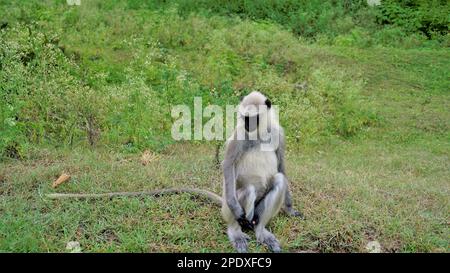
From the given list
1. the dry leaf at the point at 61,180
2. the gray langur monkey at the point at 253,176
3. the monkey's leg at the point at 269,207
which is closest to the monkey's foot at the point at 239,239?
the gray langur monkey at the point at 253,176

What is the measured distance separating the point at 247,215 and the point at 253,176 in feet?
1.02

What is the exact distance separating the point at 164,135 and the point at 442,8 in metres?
11.6

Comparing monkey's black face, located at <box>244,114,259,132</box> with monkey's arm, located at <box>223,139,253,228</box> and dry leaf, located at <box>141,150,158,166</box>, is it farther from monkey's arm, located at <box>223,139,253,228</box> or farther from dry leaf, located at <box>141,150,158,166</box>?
dry leaf, located at <box>141,150,158,166</box>

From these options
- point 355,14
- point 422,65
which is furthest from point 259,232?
point 355,14

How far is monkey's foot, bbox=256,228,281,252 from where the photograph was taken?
14.3ft

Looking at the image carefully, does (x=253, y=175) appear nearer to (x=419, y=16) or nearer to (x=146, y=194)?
(x=146, y=194)

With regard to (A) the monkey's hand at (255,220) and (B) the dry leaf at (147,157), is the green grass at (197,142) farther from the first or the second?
(A) the monkey's hand at (255,220)

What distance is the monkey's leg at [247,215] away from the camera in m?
4.44

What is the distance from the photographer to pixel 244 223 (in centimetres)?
452

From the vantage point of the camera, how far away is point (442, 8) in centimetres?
1653

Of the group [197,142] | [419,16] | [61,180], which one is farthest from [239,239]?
[419,16]

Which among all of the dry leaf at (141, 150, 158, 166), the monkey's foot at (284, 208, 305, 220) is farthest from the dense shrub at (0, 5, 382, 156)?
the monkey's foot at (284, 208, 305, 220)

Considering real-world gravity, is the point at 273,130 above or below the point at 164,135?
above
